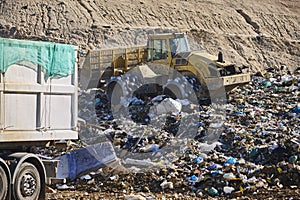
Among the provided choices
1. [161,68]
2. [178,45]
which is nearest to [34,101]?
[161,68]

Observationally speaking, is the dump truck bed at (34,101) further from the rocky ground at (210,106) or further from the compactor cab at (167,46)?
the compactor cab at (167,46)

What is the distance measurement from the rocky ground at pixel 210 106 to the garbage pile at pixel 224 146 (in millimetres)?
18

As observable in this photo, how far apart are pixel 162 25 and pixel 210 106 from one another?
34.5 feet

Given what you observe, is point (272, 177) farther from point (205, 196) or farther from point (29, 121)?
point (29, 121)

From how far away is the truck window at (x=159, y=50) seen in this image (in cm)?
1520

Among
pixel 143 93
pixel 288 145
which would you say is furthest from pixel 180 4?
pixel 288 145

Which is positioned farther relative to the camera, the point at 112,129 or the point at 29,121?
the point at 112,129

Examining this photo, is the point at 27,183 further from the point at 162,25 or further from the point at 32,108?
the point at 162,25

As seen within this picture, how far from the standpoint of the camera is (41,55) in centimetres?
737

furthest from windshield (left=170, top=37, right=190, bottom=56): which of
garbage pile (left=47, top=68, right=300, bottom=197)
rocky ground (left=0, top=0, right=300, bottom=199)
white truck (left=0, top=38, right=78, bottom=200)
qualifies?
white truck (left=0, top=38, right=78, bottom=200)

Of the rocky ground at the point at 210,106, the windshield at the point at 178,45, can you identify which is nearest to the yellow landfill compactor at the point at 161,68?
the windshield at the point at 178,45

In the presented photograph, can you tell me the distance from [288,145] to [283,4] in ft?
64.3

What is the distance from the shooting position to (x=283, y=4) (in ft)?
94.0

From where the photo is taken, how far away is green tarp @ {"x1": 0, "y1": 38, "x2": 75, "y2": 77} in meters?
6.79
